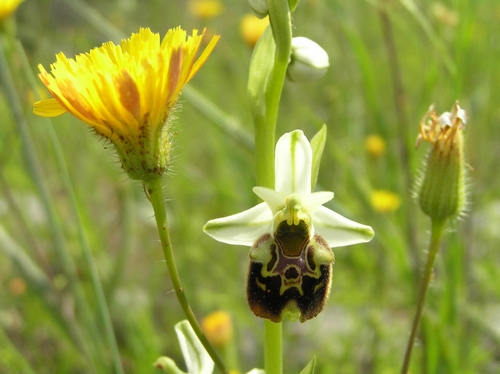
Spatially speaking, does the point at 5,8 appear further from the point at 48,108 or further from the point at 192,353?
the point at 192,353

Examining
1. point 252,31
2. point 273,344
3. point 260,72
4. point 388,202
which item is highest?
point 252,31

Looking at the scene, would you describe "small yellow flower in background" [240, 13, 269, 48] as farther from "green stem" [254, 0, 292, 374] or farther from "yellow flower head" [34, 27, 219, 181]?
"yellow flower head" [34, 27, 219, 181]

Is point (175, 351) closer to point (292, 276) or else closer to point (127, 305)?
point (127, 305)

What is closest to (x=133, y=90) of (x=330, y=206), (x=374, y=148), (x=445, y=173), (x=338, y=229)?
(x=338, y=229)

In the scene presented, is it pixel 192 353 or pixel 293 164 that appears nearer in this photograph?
pixel 293 164

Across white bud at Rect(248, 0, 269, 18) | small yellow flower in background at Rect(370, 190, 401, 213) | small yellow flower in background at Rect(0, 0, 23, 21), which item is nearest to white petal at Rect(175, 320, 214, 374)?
white bud at Rect(248, 0, 269, 18)

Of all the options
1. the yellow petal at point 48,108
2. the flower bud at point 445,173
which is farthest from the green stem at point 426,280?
the yellow petal at point 48,108
